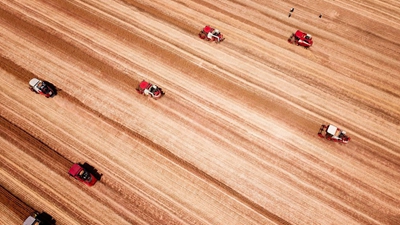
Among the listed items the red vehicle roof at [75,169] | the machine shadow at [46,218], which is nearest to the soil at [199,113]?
the machine shadow at [46,218]

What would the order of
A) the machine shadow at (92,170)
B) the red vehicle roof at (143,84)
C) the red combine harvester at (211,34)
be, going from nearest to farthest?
the machine shadow at (92,170) → the red vehicle roof at (143,84) → the red combine harvester at (211,34)

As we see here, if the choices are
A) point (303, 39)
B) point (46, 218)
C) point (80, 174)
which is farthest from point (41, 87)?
point (303, 39)

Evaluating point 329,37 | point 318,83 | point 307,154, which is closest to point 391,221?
point 307,154

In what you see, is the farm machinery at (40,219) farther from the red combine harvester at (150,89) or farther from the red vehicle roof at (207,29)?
the red vehicle roof at (207,29)

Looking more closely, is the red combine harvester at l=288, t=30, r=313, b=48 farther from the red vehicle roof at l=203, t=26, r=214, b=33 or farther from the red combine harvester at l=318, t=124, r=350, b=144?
the red combine harvester at l=318, t=124, r=350, b=144

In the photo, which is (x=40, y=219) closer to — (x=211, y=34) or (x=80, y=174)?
(x=80, y=174)

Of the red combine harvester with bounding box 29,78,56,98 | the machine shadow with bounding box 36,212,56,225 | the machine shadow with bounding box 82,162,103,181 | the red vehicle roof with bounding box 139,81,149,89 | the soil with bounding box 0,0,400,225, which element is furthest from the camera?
the red vehicle roof with bounding box 139,81,149,89

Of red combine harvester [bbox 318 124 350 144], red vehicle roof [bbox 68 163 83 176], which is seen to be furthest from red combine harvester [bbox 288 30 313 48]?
red vehicle roof [bbox 68 163 83 176]
